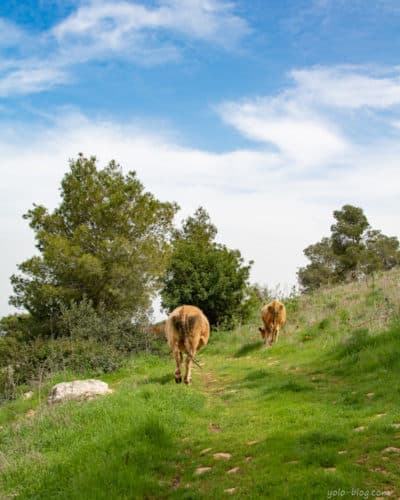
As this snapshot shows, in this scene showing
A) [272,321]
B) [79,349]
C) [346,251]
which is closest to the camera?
[272,321]

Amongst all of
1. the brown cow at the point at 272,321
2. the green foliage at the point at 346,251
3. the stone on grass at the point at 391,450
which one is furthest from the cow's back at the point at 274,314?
the green foliage at the point at 346,251

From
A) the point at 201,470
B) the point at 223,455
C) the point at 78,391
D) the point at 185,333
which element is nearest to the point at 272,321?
the point at 185,333

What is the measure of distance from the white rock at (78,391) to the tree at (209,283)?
14344mm

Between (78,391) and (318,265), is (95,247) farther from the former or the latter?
(318,265)

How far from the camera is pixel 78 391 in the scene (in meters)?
13.5

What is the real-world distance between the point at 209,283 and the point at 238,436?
67.6ft

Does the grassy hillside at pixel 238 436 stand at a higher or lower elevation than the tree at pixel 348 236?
lower

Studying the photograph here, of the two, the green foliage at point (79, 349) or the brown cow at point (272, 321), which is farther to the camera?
the brown cow at point (272, 321)

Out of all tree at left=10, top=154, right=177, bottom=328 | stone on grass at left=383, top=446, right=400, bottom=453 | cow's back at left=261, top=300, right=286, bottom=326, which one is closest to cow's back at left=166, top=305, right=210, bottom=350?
cow's back at left=261, top=300, right=286, bottom=326

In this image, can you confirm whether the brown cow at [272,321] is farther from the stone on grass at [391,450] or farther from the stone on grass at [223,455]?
the stone on grass at [391,450]

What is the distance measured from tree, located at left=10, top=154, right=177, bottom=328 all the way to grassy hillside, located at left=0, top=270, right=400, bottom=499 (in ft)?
42.6

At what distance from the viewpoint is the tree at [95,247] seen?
90.0 ft

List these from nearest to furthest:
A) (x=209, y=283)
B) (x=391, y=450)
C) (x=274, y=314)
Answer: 1. (x=391, y=450)
2. (x=274, y=314)
3. (x=209, y=283)

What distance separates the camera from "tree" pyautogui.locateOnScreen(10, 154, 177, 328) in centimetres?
2742
